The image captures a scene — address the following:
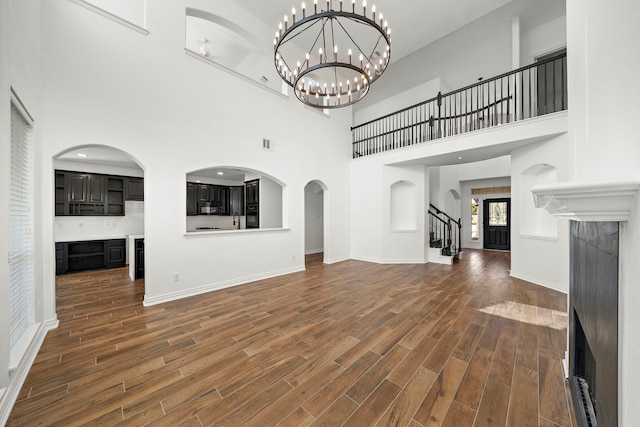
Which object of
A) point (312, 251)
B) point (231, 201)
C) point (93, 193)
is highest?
point (93, 193)

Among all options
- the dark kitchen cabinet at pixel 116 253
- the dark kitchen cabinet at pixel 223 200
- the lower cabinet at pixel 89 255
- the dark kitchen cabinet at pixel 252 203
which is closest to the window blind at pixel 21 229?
the lower cabinet at pixel 89 255

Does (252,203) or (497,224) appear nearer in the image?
(252,203)

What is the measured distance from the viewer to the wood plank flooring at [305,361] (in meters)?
1.68

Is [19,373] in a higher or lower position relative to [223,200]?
lower

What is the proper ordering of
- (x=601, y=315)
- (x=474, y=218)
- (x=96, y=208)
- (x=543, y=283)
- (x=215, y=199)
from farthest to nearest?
(x=474, y=218) → (x=215, y=199) → (x=96, y=208) → (x=543, y=283) → (x=601, y=315)

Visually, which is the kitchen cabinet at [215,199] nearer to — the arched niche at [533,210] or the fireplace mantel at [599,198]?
the arched niche at [533,210]

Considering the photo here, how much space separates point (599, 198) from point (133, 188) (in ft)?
28.4

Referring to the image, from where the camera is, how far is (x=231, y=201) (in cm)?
872

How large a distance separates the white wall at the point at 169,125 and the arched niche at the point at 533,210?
4795mm

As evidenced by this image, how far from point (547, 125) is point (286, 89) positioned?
5.23 metres

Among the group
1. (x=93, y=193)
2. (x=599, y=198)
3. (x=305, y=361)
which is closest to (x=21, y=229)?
(x=305, y=361)

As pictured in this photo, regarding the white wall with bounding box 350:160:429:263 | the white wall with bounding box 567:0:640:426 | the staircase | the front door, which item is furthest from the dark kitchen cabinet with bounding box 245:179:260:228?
the front door

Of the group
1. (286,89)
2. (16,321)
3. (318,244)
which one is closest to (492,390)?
(16,321)

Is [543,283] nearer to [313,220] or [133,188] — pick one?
[313,220]
